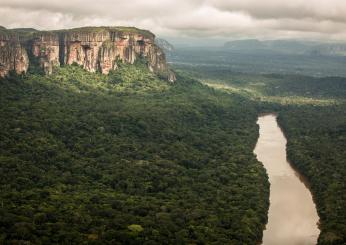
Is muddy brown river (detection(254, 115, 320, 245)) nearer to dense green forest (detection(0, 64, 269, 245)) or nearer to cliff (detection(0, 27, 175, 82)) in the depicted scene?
dense green forest (detection(0, 64, 269, 245))

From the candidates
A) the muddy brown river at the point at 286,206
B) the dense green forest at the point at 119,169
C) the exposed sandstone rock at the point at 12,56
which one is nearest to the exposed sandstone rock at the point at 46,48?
the dense green forest at the point at 119,169

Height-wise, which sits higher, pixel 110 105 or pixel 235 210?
pixel 110 105

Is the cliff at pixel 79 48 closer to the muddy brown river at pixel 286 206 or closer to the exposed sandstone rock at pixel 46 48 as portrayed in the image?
the exposed sandstone rock at pixel 46 48

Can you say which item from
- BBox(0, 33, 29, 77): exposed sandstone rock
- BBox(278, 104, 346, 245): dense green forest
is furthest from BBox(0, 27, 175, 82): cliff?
BBox(278, 104, 346, 245): dense green forest

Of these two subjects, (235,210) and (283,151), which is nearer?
(235,210)

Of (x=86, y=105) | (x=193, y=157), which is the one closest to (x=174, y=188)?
(x=193, y=157)

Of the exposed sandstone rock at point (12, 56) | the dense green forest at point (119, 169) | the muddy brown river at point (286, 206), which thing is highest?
the exposed sandstone rock at point (12, 56)

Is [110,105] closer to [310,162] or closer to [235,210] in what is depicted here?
[310,162]

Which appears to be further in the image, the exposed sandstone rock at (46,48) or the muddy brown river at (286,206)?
the exposed sandstone rock at (46,48)
